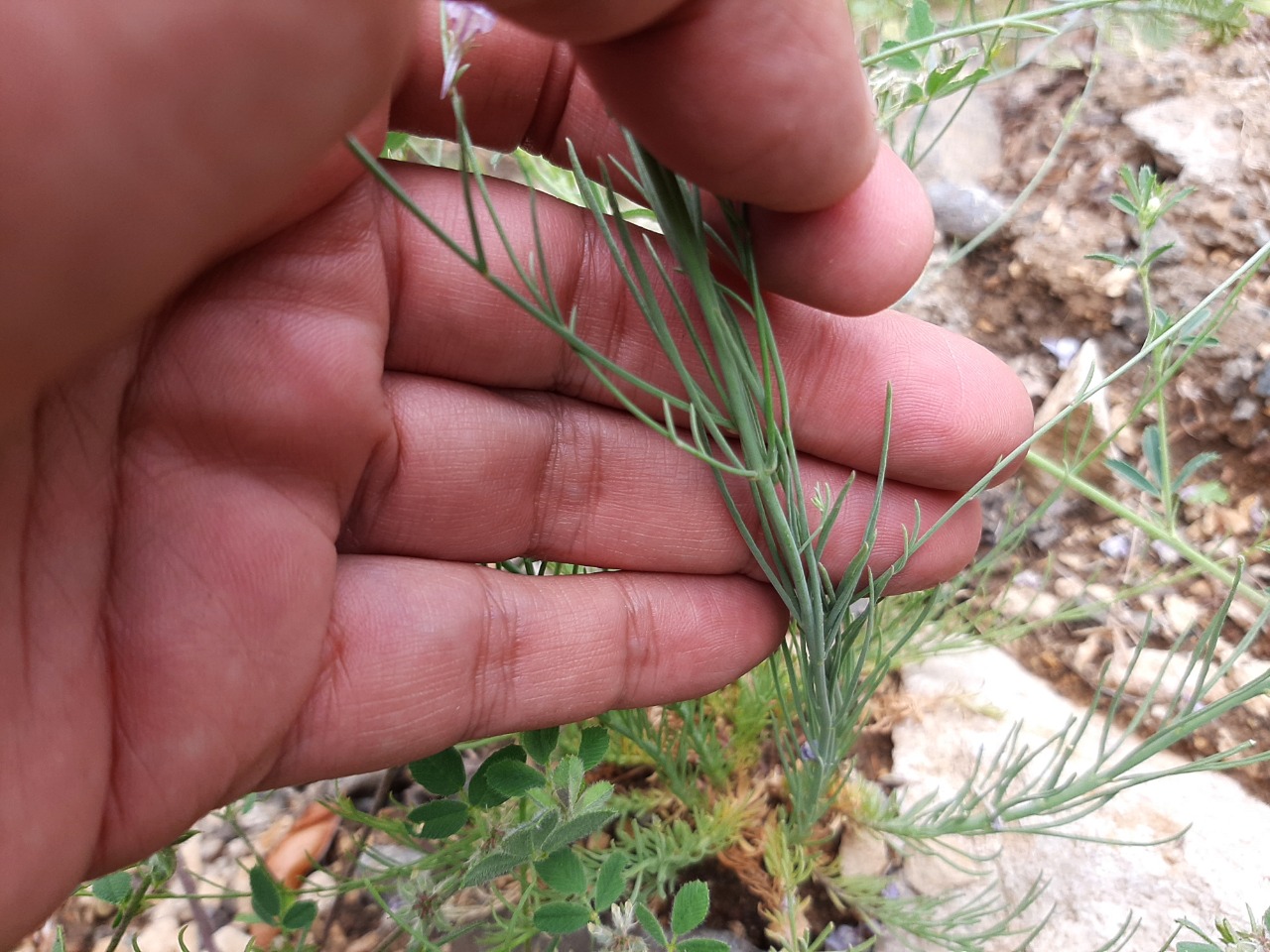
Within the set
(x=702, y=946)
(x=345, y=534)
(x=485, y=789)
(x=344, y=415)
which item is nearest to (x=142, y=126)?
(x=344, y=415)

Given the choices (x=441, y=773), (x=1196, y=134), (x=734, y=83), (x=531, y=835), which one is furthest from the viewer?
(x=1196, y=134)

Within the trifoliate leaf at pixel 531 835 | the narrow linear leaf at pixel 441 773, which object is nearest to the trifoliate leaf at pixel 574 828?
the trifoliate leaf at pixel 531 835

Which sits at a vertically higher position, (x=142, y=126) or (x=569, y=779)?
(x=142, y=126)

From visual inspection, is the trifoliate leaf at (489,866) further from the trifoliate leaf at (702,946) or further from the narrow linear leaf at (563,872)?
the trifoliate leaf at (702,946)

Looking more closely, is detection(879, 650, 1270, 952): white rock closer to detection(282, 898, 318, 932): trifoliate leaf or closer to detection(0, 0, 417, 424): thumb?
detection(282, 898, 318, 932): trifoliate leaf

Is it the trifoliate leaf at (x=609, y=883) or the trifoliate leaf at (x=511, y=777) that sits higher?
the trifoliate leaf at (x=511, y=777)

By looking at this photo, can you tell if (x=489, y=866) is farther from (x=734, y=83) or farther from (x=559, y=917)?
Result: (x=734, y=83)

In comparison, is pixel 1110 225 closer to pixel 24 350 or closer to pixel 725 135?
pixel 725 135

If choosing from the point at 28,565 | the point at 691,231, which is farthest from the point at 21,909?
the point at 691,231
